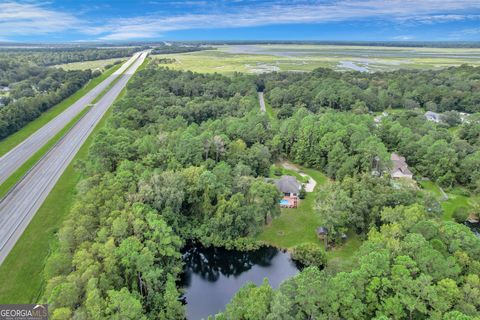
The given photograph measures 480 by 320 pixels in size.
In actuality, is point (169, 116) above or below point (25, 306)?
above

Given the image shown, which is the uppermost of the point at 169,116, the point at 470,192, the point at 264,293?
the point at 169,116

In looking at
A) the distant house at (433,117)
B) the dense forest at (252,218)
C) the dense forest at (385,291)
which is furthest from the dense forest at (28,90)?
the distant house at (433,117)

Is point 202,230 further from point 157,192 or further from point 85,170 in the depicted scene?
point 85,170

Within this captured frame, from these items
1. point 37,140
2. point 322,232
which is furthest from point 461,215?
point 37,140

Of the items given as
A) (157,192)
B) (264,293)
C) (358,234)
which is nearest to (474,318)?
(264,293)

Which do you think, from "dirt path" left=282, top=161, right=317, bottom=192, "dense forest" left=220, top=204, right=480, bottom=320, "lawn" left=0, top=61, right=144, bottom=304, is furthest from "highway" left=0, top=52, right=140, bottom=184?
"dirt path" left=282, top=161, right=317, bottom=192
